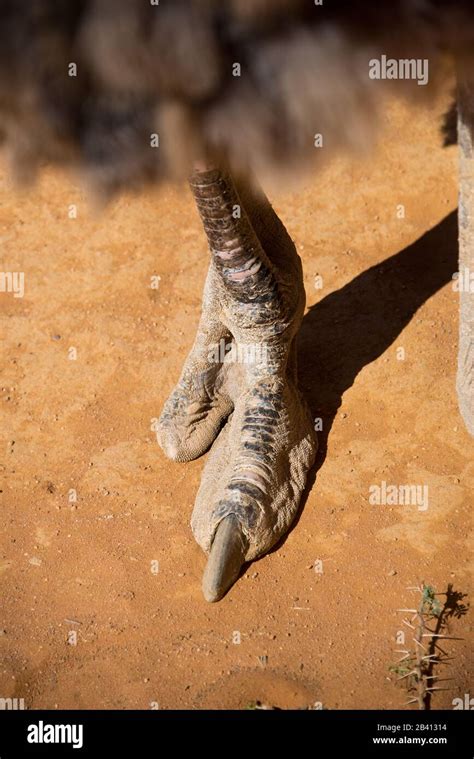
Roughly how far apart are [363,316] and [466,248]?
107 cm

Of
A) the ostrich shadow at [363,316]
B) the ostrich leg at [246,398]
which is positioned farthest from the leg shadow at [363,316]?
the ostrich leg at [246,398]

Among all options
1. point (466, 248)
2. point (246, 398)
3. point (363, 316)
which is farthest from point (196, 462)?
point (466, 248)

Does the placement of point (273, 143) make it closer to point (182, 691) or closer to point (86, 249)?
point (182, 691)

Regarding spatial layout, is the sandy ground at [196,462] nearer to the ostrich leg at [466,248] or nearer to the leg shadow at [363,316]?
the leg shadow at [363,316]

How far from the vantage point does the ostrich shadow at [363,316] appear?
4.23m

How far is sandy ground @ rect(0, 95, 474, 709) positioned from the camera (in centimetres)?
326

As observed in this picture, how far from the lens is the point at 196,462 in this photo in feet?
13.1

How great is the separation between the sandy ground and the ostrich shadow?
0.04 ft

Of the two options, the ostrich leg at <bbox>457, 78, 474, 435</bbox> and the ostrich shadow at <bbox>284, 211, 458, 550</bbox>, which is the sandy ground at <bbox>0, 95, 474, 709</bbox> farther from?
the ostrich leg at <bbox>457, 78, 474, 435</bbox>

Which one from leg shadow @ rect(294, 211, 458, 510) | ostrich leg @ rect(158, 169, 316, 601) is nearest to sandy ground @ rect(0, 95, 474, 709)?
leg shadow @ rect(294, 211, 458, 510)

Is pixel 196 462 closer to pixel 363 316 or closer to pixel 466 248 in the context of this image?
pixel 363 316

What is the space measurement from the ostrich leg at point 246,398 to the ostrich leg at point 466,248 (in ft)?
2.29

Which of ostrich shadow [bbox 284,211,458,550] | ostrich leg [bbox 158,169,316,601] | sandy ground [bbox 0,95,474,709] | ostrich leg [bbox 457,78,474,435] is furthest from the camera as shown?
ostrich shadow [bbox 284,211,458,550]
